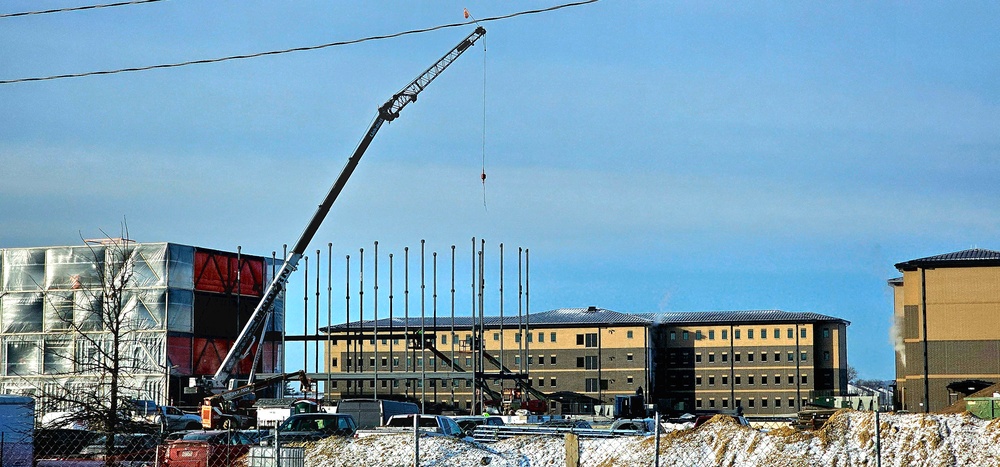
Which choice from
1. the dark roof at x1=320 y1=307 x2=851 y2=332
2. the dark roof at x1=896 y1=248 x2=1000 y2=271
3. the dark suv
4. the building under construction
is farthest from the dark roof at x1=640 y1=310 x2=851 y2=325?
the dark suv

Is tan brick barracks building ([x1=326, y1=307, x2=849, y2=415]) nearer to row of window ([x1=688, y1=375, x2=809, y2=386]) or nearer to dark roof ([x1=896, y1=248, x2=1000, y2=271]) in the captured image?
row of window ([x1=688, y1=375, x2=809, y2=386])

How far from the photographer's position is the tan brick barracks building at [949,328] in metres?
79.6

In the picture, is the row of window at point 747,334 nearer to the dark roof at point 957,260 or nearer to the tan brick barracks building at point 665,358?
the tan brick barracks building at point 665,358

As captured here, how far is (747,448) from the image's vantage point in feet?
68.2

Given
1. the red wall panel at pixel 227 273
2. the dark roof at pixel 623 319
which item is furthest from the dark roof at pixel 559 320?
the red wall panel at pixel 227 273

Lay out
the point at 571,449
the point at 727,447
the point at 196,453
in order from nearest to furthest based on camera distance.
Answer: the point at 571,449 → the point at 727,447 → the point at 196,453

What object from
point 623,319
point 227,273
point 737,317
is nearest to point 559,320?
point 623,319

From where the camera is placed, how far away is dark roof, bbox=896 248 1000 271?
264ft

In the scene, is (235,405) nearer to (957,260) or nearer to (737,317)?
(957,260)

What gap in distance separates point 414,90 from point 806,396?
71.4 meters

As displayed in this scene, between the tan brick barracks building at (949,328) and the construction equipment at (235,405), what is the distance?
39674mm

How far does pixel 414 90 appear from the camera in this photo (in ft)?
260

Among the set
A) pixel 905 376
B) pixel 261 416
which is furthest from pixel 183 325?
pixel 905 376

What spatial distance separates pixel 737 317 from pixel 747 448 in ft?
399
